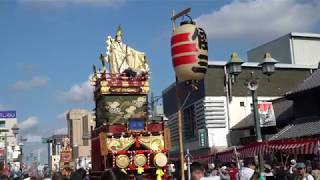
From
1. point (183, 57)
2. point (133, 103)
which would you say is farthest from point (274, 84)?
point (183, 57)

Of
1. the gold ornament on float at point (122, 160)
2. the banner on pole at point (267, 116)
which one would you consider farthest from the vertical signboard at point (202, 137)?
the gold ornament on float at point (122, 160)

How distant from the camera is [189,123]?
1556 inches

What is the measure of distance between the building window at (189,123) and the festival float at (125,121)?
17.3 m

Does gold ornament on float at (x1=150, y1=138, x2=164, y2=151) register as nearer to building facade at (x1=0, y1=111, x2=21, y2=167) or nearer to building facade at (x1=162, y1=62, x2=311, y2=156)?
building facade at (x1=162, y1=62, x2=311, y2=156)

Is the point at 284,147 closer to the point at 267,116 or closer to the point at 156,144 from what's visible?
the point at 267,116

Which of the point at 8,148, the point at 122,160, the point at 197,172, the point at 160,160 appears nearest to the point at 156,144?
the point at 160,160

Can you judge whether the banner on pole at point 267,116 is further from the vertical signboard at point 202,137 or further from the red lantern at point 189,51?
the red lantern at point 189,51

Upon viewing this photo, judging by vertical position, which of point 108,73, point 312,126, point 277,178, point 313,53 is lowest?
point 277,178

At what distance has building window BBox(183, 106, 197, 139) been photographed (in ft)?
127

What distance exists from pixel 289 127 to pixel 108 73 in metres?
11.4

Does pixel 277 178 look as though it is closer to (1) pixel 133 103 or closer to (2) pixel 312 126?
(1) pixel 133 103

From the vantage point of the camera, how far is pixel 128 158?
1877 cm

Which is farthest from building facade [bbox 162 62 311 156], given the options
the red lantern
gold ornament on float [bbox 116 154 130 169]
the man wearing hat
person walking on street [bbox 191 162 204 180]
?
person walking on street [bbox 191 162 204 180]

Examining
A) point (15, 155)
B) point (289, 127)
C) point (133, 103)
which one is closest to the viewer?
point (133, 103)
